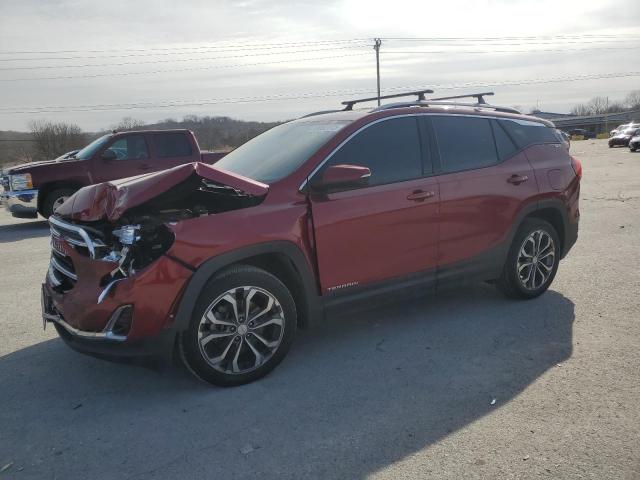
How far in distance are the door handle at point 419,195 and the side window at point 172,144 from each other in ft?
29.4

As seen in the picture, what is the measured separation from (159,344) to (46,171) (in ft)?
31.3

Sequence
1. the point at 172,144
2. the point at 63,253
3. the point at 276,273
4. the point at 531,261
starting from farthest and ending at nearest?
the point at 172,144, the point at 531,261, the point at 276,273, the point at 63,253

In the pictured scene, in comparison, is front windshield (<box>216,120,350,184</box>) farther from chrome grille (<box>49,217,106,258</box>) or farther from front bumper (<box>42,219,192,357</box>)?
chrome grille (<box>49,217,106,258</box>)

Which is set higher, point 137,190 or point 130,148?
point 137,190

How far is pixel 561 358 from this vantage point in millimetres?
4141

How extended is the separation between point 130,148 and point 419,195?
9242mm

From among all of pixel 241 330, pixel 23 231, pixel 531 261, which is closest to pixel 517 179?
pixel 531 261

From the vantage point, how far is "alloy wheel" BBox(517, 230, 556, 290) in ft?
17.5

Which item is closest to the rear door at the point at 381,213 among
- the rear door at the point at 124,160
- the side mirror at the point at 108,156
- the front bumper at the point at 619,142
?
the rear door at the point at 124,160

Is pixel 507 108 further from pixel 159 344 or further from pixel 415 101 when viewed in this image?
pixel 159 344

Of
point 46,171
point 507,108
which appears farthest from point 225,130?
point 507,108

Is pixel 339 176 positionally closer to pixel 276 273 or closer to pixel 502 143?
pixel 276 273

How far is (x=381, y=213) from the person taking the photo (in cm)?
432

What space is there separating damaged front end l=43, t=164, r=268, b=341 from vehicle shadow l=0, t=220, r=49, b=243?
7741mm
